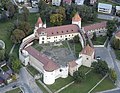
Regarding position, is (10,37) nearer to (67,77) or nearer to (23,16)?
(23,16)

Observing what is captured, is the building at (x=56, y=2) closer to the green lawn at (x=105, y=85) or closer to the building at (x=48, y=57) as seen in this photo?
the building at (x=48, y=57)

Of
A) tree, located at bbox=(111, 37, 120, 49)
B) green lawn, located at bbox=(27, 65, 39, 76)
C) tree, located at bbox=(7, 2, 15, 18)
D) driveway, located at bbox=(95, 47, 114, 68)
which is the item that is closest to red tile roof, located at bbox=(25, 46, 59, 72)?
green lawn, located at bbox=(27, 65, 39, 76)

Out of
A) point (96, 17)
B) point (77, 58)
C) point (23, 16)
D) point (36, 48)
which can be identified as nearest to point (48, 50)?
point (36, 48)

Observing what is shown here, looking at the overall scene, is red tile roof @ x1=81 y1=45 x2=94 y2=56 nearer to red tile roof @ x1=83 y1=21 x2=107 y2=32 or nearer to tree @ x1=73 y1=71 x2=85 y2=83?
tree @ x1=73 y1=71 x2=85 y2=83

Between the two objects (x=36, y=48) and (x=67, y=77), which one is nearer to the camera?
(x=67, y=77)

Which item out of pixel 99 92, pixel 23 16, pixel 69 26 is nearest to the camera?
pixel 99 92

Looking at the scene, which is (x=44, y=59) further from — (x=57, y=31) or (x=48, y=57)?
(x=57, y=31)

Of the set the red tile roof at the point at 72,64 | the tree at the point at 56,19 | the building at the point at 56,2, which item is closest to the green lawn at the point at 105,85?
the red tile roof at the point at 72,64

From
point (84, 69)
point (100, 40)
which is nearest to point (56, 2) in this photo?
point (100, 40)
